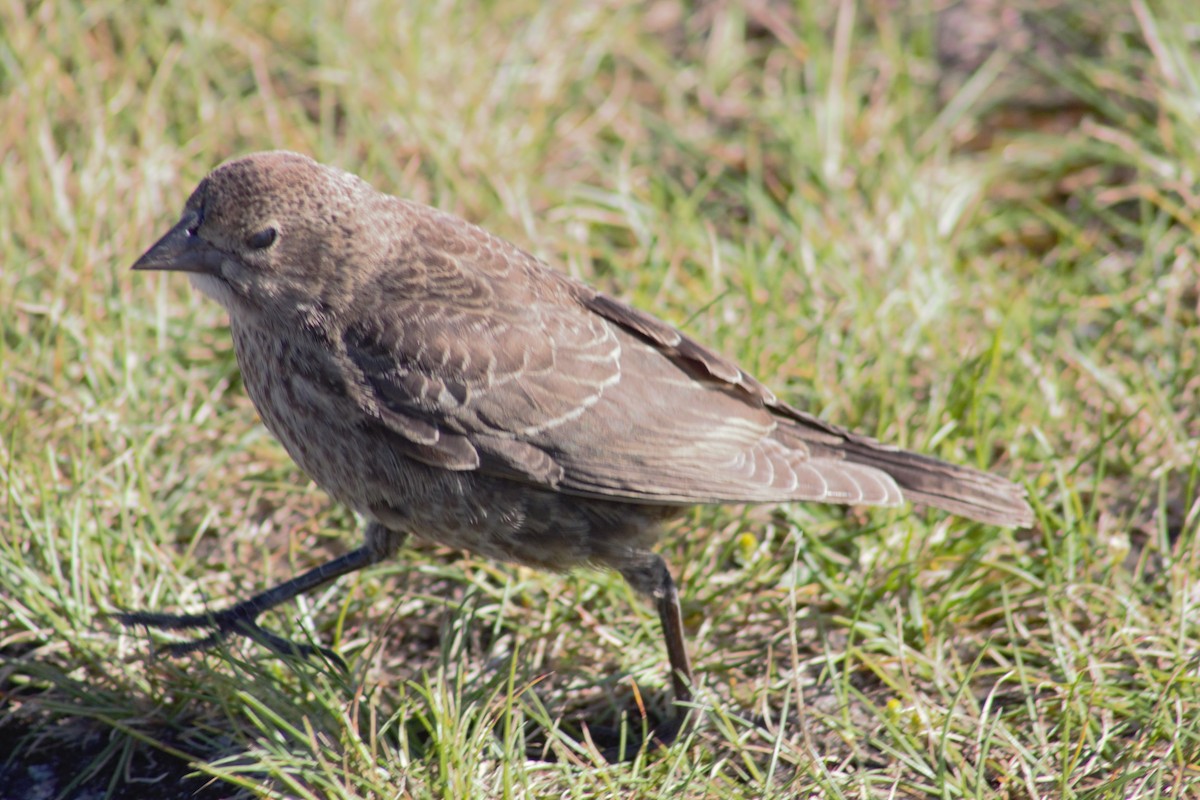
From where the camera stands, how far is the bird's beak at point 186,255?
3.69m

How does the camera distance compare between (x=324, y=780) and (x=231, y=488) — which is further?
(x=231, y=488)

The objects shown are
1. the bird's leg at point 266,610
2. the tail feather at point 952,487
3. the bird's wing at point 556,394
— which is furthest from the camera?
the tail feather at point 952,487

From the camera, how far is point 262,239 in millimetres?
3660

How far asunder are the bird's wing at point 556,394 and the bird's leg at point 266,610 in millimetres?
493

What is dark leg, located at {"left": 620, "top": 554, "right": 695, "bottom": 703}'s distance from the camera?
3721 millimetres

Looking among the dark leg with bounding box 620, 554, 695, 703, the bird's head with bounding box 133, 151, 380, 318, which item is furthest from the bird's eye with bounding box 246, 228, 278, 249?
the dark leg with bounding box 620, 554, 695, 703

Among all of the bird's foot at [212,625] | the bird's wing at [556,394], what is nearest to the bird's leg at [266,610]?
the bird's foot at [212,625]

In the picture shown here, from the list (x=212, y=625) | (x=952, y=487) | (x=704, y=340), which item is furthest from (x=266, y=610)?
(x=952, y=487)

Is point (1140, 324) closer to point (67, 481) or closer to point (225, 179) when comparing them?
point (225, 179)

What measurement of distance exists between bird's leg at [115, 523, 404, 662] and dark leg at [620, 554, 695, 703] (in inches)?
28.2

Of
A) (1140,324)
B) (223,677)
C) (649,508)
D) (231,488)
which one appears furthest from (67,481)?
(1140,324)

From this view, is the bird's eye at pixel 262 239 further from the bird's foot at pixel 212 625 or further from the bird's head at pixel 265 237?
the bird's foot at pixel 212 625

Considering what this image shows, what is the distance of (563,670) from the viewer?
394cm

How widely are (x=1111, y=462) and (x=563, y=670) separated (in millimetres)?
1951
